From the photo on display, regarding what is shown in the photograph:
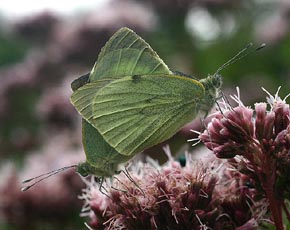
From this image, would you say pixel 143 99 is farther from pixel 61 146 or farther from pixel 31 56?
pixel 31 56

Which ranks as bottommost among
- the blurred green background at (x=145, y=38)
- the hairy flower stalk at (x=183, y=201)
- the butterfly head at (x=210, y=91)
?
the blurred green background at (x=145, y=38)

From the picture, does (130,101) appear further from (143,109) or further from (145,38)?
(145,38)

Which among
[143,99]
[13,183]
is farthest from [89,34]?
[143,99]

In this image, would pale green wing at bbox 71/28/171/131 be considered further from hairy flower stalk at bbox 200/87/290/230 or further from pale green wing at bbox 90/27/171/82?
hairy flower stalk at bbox 200/87/290/230

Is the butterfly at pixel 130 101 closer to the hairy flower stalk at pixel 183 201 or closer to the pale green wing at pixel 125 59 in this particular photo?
the pale green wing at pixel 125 59

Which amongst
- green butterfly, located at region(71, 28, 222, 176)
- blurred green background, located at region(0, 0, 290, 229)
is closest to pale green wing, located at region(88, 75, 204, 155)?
green butterfly, located at region(71, 28, 222, 176)

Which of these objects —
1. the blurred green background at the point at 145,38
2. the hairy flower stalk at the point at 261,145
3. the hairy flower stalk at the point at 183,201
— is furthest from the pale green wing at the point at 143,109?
the blurred green background at the point at 145,38
